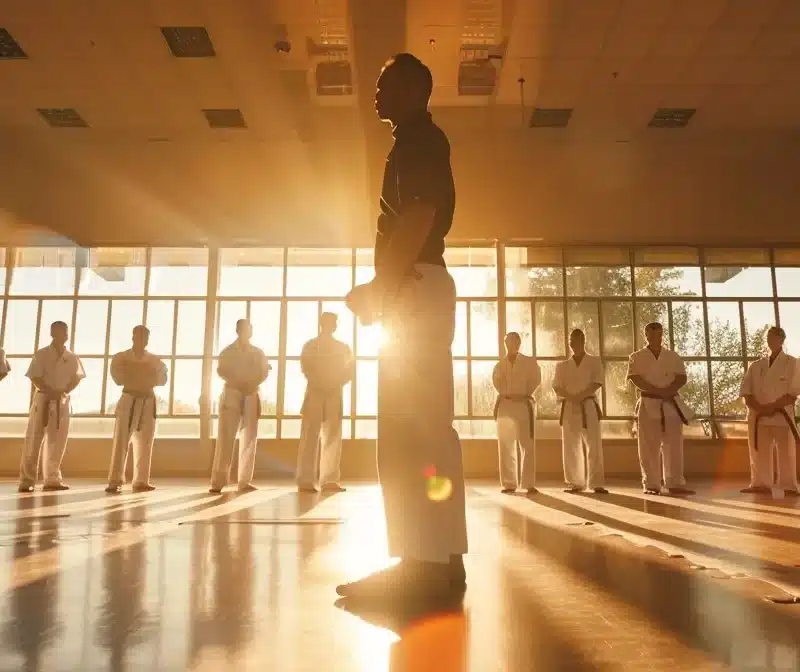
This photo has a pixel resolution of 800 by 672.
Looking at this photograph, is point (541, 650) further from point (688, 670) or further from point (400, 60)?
point (400, 60)

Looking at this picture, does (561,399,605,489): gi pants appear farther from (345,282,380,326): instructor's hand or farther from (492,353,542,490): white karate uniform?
(345,282,380,326): instructor's hand

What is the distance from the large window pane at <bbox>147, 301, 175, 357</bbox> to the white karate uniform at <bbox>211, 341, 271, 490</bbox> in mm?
3340

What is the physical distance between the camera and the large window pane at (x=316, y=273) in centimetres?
900

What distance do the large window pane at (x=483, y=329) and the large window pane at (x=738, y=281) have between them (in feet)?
10.1

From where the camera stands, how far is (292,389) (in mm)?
8719

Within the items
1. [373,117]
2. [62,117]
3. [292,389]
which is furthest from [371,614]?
[62,117]

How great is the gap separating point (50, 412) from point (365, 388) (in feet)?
13.2

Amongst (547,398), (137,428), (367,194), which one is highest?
(367,194)

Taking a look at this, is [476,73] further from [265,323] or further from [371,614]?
[371,614]

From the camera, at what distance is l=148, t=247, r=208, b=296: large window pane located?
891 centimetres

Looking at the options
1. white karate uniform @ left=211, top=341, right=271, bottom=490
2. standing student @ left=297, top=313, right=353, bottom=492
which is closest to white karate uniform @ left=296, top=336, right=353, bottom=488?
standing student @ left=297, top=313, right=353, bottom=492

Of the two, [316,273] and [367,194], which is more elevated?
[367,194]

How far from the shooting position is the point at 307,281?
9.03 metres

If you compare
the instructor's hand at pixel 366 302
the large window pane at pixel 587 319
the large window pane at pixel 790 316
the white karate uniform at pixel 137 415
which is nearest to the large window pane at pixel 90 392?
the white karate uniform at pixel 137 415
